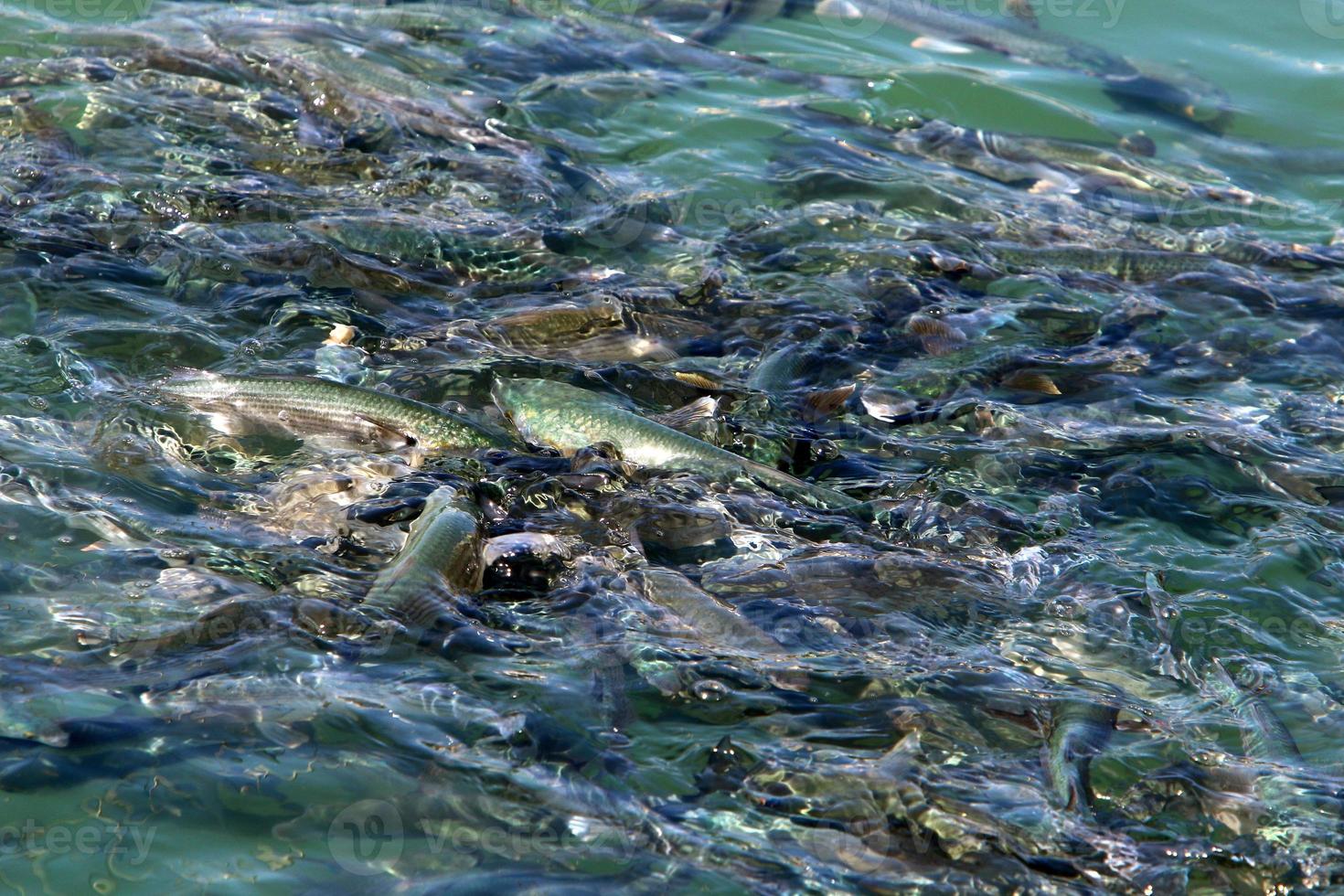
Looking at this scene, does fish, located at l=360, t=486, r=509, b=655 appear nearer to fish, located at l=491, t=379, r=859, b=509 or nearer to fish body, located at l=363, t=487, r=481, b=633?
fish body, located at l=363, t=487, r=481, b=633

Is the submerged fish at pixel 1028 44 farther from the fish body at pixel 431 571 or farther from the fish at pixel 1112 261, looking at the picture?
the fish body at pixel 431 571

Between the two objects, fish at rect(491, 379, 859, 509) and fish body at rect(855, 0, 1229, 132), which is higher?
fish body at rect(855, 0, 1229, 132)

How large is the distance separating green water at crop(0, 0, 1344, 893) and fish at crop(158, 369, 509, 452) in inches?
2.5

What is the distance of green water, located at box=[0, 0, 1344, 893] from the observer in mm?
3180

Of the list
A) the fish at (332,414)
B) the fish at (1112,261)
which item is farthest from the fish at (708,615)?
the fish at (1112,261)

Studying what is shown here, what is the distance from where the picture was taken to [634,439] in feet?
14.9

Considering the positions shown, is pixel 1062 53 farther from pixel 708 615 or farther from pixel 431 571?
pixel 431 571

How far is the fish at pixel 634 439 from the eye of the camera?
4.49 m

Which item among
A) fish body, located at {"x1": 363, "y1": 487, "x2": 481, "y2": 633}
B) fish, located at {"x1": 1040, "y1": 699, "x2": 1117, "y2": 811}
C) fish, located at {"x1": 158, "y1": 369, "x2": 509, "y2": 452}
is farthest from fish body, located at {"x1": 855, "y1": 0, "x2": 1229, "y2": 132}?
fish body, located at {"x1": 363, "y1": 487, "x2": 481, "y2": 633}

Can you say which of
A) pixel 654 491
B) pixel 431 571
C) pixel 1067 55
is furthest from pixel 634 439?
pixel 1067 55

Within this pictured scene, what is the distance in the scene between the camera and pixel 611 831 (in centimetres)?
313

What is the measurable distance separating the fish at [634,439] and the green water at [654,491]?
0.06m

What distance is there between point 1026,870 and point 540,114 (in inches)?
238

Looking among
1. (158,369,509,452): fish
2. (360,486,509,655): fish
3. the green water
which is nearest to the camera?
the green water
